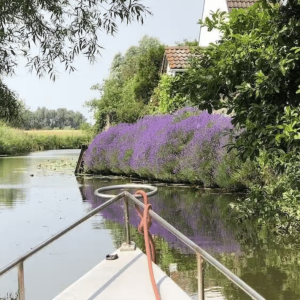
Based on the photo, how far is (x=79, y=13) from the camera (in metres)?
8.44

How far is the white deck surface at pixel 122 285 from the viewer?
2883 millimetres

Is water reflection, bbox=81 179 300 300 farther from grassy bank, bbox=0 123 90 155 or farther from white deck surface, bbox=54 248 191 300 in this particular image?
grassy bank, bbox=0 123 90 155

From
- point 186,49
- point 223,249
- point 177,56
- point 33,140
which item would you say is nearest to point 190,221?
point 223,249

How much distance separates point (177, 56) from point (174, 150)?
45.1ft

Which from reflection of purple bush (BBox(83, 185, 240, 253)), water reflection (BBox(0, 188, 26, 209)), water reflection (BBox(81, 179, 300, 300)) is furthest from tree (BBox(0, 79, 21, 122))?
water reflection (BBox(0, 188, 26, 209))

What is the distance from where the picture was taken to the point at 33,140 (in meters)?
65.2

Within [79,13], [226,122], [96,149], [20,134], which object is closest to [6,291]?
[79,13]

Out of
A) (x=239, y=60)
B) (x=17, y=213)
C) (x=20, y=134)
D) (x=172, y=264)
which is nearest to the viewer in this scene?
(x=239, y=60)

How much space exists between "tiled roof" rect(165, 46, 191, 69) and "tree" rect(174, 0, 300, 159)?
22.8m

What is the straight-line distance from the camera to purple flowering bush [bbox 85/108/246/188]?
15711 mm

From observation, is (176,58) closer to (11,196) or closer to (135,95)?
(135,95)

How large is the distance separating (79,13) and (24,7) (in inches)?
43.1

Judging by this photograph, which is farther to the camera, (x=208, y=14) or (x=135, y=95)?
(x=135, y=95)

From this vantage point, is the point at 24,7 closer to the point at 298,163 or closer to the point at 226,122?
the point at 298,163
